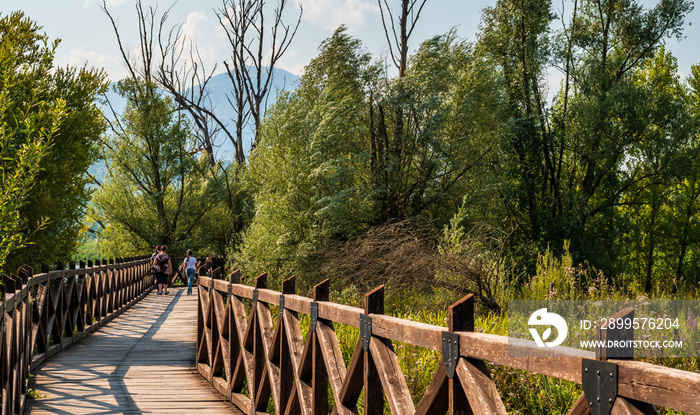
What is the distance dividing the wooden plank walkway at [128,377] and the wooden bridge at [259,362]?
19 mm

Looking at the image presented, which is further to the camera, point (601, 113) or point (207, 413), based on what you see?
point (601, 113)

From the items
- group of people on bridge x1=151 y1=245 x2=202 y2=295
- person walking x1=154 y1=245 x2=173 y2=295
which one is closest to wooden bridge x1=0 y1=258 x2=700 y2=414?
person walking x1=154 y1=245 x2=173 y2=295

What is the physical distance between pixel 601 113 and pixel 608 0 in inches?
203

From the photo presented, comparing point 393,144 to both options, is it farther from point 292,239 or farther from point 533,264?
point 533,264

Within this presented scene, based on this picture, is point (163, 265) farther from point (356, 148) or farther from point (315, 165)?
point (356, 148)

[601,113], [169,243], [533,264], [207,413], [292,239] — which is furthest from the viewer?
[169,243]

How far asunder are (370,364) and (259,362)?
2.44 m

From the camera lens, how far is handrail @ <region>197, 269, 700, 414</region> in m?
1.83

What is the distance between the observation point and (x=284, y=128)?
17.8 m

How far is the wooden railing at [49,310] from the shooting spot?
16.6 ft

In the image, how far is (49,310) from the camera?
353 inches

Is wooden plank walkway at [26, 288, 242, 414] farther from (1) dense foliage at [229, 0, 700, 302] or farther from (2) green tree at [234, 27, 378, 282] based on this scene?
(2) green tree at [234, 27, 378, 282]

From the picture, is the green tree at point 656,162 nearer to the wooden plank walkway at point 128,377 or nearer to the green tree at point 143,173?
the wooden plank walkway at point 128,377

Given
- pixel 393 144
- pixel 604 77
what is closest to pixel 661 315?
pixel 393 144
